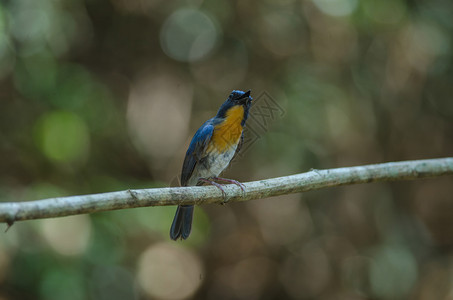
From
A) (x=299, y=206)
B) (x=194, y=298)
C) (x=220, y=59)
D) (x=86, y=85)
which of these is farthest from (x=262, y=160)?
(x=86, y=85)

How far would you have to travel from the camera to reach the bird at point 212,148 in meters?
3.79

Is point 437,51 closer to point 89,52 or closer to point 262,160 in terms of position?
point 262,160

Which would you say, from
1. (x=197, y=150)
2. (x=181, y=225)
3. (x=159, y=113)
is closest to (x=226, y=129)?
(x=197, y=150)

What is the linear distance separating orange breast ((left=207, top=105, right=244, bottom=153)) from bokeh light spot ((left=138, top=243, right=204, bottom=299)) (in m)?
2.41

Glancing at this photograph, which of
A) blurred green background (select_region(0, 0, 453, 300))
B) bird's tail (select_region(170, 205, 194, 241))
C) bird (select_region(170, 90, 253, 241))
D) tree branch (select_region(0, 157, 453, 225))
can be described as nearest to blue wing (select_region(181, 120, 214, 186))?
bird (select_region(170, 90, 253, 241))

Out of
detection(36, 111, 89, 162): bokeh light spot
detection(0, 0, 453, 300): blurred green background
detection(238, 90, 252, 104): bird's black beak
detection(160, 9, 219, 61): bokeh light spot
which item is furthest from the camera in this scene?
detection(160, 9, 219, 61): bokeh light spot

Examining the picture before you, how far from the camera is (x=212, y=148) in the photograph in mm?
3811

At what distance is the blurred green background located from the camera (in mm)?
5883

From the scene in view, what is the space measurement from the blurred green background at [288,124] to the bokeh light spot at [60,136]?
707 mm

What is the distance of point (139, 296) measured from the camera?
5473mm

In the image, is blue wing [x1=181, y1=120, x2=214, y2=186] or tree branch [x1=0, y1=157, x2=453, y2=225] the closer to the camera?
tree branch [x1=0, y1=157, x2=453, y2=225]

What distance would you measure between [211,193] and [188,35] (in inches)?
151

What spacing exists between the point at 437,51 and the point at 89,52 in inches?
185

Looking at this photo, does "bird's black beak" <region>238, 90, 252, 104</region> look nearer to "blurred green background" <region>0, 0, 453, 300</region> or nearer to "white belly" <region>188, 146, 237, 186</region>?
"white belly" <region>188, 146, 237, 186</region>
